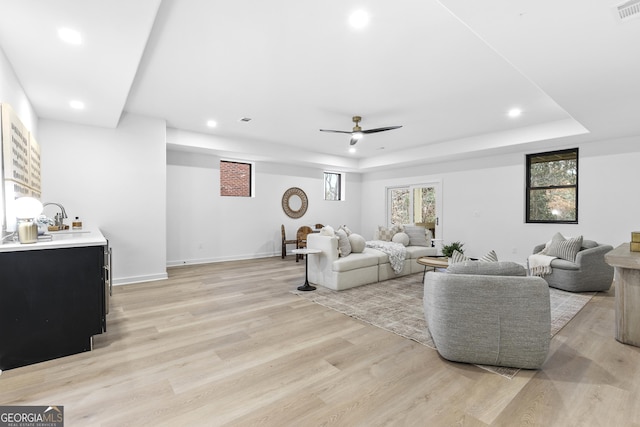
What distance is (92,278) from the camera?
2580 mm

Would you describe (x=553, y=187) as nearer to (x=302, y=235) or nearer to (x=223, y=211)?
(x=302, y=235)

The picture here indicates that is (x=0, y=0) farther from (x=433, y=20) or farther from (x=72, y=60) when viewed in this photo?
(x=433, y=20)

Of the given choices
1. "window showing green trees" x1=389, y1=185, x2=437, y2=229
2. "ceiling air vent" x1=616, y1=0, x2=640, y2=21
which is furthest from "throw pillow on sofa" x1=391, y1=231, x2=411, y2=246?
"ceiling air vent" x1=616, y1=0, x2=640, y2=21

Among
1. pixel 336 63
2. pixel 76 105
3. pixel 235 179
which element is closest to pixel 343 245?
pixel 336 63

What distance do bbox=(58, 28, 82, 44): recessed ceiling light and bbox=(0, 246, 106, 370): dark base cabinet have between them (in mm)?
1669

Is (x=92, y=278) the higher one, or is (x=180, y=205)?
(x=180, y=205)

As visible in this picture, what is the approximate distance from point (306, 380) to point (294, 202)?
625cm

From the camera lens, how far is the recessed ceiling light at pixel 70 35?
7.37ft

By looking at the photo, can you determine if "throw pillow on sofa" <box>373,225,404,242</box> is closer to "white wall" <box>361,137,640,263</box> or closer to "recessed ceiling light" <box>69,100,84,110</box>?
"white wall" <box>361,137,640,263</box>

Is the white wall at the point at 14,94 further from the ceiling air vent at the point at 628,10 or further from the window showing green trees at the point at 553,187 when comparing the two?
the window showing green trees at the point at 553,187

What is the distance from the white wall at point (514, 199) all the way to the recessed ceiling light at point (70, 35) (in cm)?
719

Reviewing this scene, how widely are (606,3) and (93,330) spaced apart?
440cm

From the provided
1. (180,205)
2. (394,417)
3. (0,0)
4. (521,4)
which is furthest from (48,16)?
(180,205)

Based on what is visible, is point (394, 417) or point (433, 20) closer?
point (394, 417)
